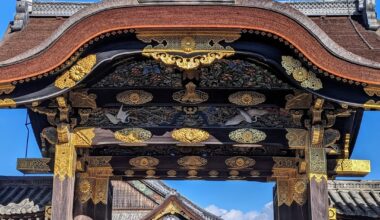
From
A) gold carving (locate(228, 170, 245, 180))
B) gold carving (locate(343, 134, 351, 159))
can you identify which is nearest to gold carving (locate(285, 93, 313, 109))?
gold carving (locate(343, 134, 351, 159))

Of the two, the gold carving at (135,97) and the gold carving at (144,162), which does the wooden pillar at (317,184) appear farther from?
the gold carving at (144,162)

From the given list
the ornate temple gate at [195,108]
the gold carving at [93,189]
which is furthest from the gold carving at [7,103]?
the gold carving at [93,189]

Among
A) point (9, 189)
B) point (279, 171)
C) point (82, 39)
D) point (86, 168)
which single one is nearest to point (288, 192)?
point (279, 171)

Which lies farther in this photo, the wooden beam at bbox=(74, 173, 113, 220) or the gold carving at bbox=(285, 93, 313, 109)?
the wooden beam at bbox=(74, 173, 113, 220)

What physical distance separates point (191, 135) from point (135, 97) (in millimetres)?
924

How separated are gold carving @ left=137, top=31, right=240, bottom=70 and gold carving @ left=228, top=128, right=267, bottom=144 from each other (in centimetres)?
148

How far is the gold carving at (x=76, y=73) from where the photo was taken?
801 centimetres

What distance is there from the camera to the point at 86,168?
9875mm

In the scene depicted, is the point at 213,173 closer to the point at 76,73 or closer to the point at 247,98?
the point at 247,98

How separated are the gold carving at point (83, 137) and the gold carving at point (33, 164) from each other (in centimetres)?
93

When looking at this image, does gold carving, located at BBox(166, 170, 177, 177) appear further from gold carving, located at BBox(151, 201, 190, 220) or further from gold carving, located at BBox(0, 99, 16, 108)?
gold carving, located at BBox(151, 201, 190, 220)

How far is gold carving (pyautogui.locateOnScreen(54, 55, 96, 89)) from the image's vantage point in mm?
8008

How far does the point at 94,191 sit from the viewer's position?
991cm

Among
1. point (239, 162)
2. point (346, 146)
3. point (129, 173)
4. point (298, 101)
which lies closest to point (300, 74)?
point (298, 101)
